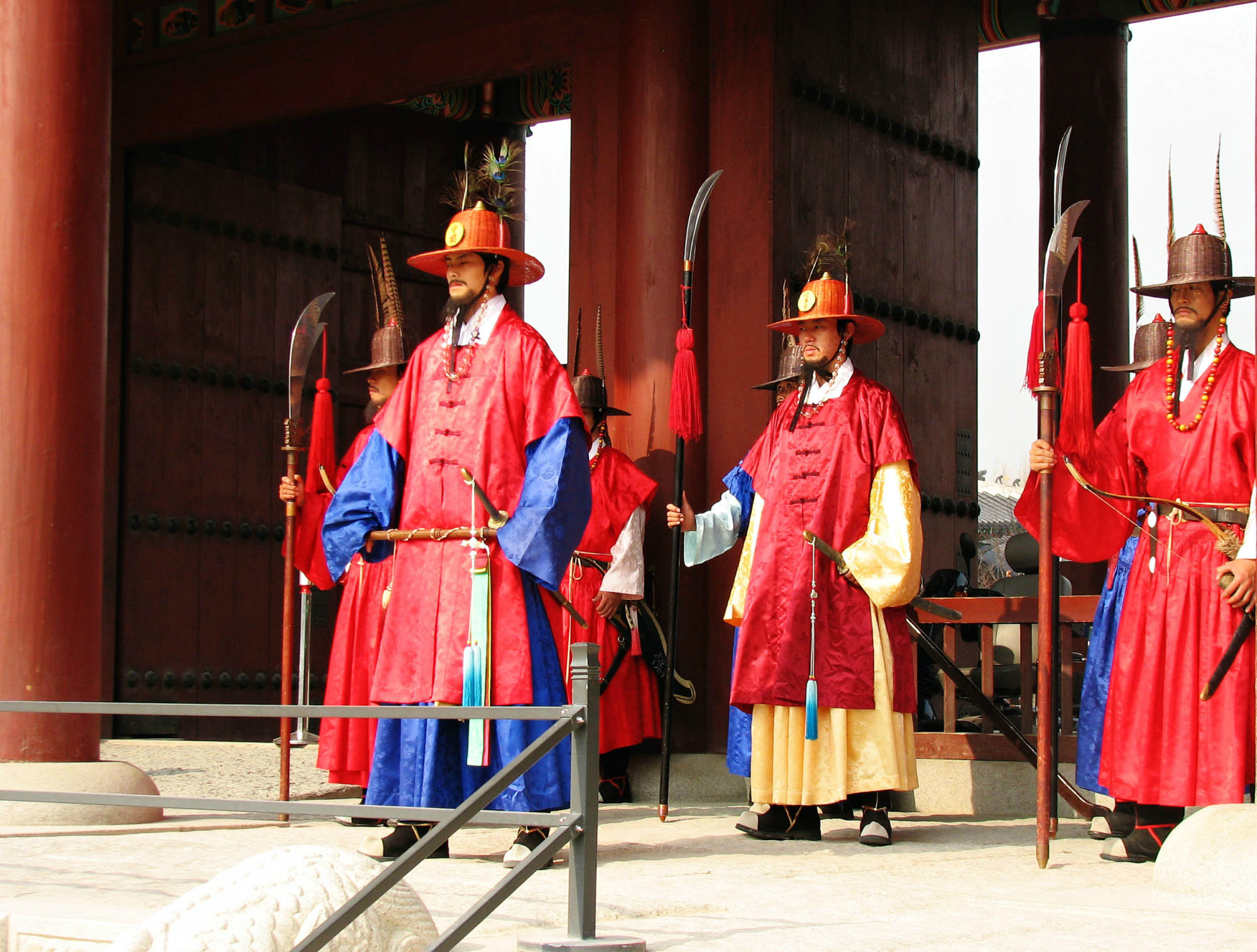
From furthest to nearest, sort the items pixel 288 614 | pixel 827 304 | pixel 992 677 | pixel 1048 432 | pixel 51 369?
pixel 992 677, pixel 288 614, pixel 827 304, pixel 51 369, pixel 1048 432

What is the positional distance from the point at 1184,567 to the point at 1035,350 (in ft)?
2.60

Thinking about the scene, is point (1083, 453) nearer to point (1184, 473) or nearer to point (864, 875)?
point (1184, 473)

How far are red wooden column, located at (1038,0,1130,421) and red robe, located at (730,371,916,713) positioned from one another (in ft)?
14.2

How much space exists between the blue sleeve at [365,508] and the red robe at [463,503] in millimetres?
78

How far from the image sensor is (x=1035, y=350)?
182 inches

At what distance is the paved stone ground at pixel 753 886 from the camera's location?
10.4 ft

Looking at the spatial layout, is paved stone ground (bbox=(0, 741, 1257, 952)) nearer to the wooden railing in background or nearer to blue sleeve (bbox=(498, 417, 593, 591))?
the wooden railing in background

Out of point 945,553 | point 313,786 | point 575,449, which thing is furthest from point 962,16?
point 313,786

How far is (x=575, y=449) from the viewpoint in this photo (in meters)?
4.63

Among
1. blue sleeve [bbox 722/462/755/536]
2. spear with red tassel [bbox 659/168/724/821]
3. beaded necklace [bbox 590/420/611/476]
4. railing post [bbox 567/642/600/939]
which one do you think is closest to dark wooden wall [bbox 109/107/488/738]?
beaded necklace [bbox 590/420/611/476]

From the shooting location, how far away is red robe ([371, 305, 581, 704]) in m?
4.58

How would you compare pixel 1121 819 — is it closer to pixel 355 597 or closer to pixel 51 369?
pixel 355 597

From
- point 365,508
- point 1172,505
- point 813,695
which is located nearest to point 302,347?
point 365,508

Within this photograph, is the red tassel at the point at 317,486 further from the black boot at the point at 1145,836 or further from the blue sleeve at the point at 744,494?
the black boot at the point at 1145,836
